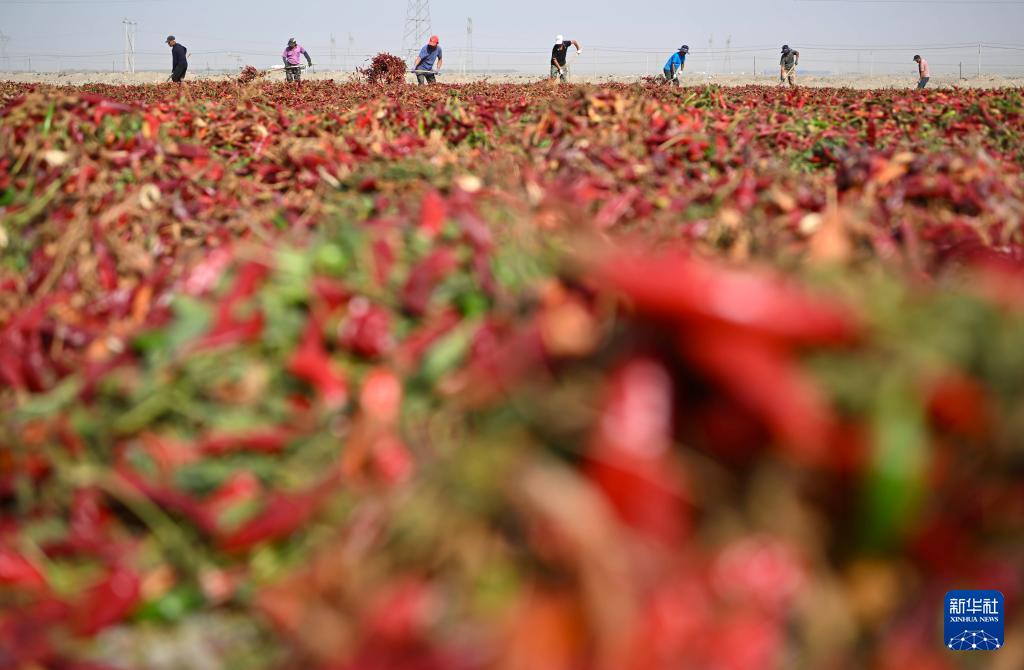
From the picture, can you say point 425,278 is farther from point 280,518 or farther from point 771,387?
point 771,387

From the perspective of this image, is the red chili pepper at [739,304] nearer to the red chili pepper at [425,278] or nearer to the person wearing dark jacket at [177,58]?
the red chili pepper at [425,278]

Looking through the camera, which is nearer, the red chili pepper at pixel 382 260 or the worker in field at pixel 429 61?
the red chili pepper at pixel 382 260

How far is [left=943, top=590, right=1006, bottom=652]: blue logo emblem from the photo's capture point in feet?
4.13

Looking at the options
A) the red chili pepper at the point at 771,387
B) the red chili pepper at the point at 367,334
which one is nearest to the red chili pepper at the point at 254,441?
the red chili pepper at the point at 367,334

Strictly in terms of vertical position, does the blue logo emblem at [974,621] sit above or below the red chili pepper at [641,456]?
below

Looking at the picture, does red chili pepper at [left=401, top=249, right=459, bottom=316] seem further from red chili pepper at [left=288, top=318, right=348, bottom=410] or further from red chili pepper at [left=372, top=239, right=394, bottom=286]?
red chili pepper at [left=288, top=318, right=348, bottom=410]

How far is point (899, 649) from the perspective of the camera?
1.20 metres

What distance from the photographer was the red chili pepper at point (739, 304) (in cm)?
124

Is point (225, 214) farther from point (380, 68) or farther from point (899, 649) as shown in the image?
point (380, 68)

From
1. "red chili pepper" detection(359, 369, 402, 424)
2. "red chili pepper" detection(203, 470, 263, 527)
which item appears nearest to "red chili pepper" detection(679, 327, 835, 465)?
"red chili pepper" detection(359, 369, 402, 424)

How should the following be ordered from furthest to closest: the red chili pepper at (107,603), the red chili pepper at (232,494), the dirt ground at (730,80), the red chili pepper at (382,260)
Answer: the dirt ground at (730,80)
the red chili pepper at (382,260)
the red chili pepper at (232,494)
the red chili pepper at (107,603)

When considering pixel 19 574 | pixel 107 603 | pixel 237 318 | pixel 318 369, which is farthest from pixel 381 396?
pixel 19 574

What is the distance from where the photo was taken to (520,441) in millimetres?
1393

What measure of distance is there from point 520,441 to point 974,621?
791mm
